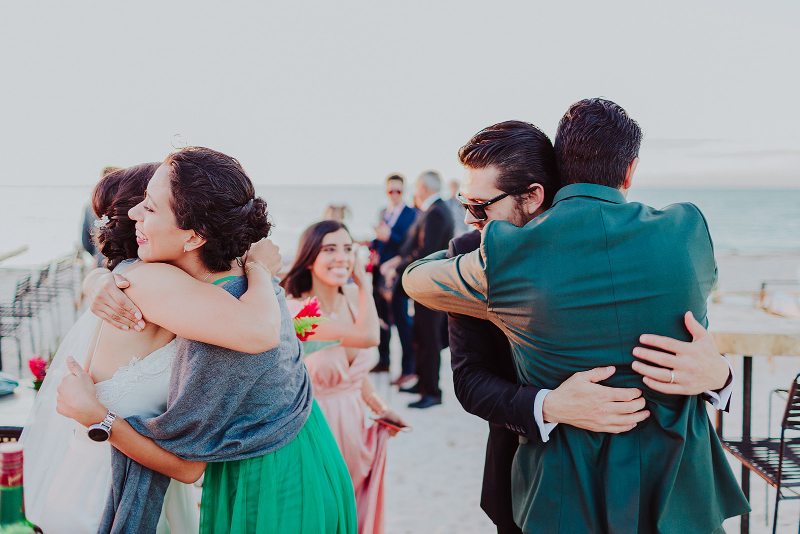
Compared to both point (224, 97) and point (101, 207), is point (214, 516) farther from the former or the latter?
point (224, 97)

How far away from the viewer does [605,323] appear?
157 cm

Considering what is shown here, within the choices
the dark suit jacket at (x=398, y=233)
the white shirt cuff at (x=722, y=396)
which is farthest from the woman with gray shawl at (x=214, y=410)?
the dark suit jacket at (x=398, y=233)

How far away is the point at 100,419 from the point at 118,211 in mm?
607

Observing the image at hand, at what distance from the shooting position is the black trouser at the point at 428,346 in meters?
7.41

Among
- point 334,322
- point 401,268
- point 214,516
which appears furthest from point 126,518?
point 401,268

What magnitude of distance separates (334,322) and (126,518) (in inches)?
85.0

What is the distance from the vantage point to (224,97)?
163 feet

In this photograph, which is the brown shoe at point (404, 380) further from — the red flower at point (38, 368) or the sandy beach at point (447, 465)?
the red flower at point (38, 368)

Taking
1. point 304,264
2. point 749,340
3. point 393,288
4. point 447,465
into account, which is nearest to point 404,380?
point 393,288

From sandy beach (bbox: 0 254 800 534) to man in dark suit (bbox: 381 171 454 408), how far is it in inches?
8.5

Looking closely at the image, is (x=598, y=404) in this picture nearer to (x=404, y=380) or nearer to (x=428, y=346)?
(x=428, y=346)

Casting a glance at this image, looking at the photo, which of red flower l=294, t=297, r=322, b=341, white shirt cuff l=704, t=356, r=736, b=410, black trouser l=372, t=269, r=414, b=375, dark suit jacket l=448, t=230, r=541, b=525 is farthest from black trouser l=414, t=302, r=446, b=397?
white shirt cuff l=704, t=356, r=736, b=410

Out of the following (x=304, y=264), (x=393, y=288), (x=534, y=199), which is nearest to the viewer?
(x=534, y=199)

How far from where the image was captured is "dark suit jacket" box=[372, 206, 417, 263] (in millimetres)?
8477
